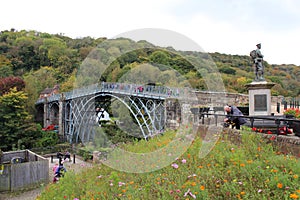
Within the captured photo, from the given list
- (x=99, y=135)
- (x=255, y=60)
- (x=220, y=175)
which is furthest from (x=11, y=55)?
(x=220, y=175)

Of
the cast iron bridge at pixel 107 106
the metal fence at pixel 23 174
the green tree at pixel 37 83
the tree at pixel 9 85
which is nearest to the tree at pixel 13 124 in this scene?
the cast iron bridge at pixel 107 106

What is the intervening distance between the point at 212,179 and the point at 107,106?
2640cm

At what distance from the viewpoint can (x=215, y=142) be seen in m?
5.77

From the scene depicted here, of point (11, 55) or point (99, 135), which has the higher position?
point (11, 55)

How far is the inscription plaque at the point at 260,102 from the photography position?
9695 mm

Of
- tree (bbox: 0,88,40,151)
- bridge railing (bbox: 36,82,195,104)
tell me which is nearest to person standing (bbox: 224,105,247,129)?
bridge railing (bbox: 36,82,195,104)

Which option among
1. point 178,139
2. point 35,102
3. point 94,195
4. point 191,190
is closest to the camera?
point 191,190

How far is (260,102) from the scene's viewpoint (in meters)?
9.76

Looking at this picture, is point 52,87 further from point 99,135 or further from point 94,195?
point 94,195

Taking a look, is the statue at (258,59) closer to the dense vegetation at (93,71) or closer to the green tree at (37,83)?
the dense vegetation at (93,71)

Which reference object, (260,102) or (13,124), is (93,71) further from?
(13,124)

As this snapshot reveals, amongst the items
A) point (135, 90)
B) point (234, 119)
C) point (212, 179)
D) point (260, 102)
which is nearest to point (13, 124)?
point (135, 90)

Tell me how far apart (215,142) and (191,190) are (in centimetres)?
237

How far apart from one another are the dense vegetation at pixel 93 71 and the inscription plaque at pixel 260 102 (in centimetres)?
214
